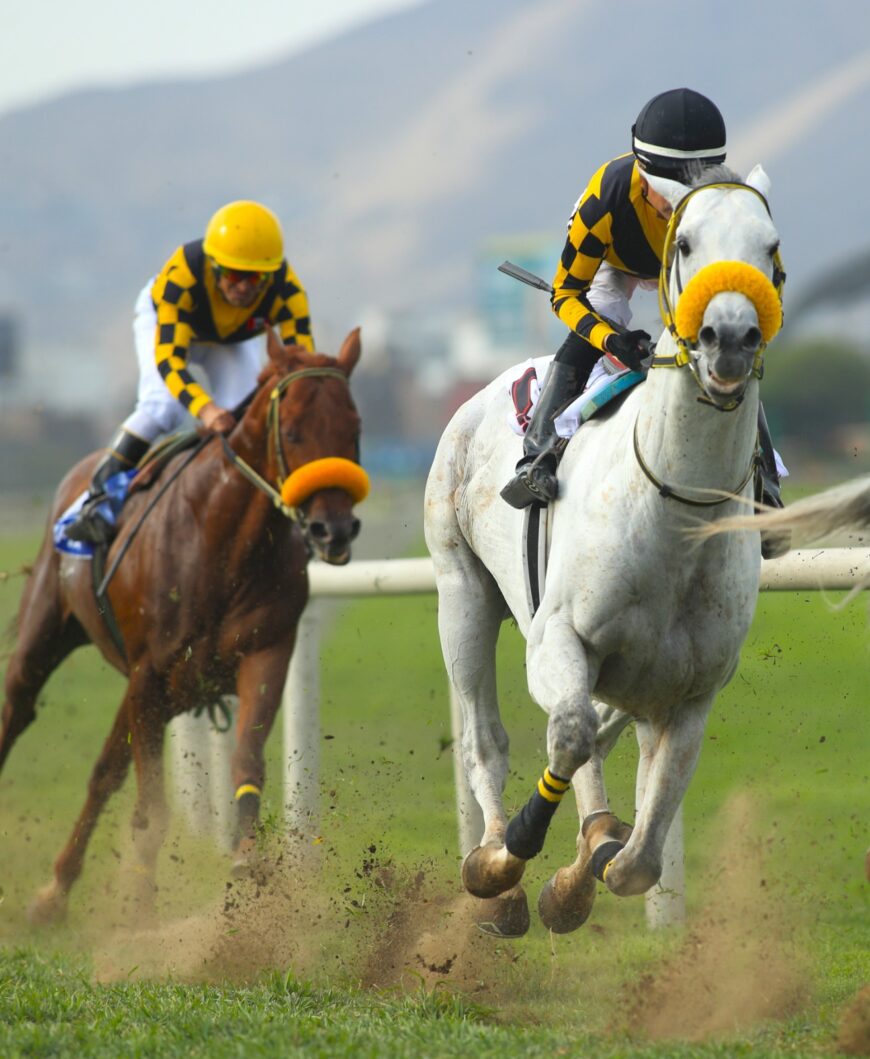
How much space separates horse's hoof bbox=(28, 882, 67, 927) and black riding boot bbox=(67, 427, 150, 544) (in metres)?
1.48

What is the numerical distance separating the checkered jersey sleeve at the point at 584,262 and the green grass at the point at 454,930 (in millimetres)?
1248

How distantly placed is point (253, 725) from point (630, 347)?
7.75ft

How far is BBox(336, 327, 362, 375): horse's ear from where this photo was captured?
6.44 m

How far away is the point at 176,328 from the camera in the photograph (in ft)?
22.5

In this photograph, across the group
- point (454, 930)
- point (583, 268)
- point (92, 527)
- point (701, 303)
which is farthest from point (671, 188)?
point (92, 527)

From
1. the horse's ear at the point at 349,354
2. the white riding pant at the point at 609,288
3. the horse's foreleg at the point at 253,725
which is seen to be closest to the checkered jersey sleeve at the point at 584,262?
the white riding pant at the point at 609,288

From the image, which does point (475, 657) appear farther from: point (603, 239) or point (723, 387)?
point (723, 387)

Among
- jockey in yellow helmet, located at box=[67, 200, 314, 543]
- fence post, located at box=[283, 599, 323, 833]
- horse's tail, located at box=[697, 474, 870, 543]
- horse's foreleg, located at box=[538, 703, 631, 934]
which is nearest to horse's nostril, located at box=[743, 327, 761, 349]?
horse's tail, located at box=[697, 474, 870, 543]

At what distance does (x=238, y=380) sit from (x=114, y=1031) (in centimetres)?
410

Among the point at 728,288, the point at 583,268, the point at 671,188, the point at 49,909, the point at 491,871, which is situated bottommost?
the point at 49,909

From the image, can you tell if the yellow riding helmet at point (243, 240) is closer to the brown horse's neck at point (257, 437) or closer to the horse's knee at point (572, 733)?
the brown horse's neck at point (257, 437)

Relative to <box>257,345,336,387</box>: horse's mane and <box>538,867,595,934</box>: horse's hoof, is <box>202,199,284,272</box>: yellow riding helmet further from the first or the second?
<box>538,867,595,934</box>: horse's hoof

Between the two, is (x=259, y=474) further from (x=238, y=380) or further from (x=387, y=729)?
(x=387, y=729)

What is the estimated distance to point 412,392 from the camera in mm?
92562
